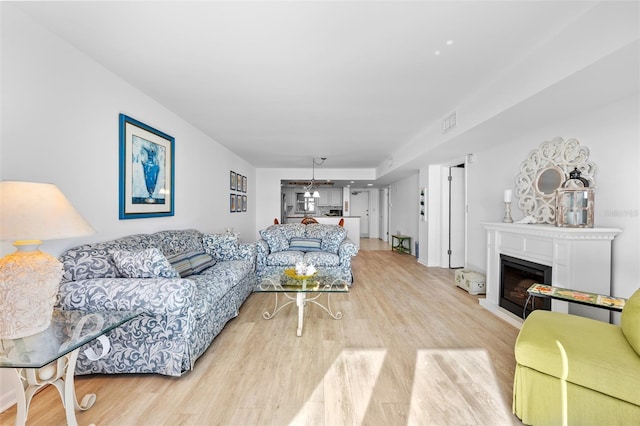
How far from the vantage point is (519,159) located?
3559 millimetres

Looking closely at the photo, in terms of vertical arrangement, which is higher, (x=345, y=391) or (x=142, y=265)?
(x=142, y=265)

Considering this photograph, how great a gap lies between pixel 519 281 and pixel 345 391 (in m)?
2.54

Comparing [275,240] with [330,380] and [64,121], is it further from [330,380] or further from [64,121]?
[64,121]

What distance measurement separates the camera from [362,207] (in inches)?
484

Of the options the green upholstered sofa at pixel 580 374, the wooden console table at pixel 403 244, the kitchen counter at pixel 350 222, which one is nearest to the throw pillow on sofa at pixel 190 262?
the green upholstered sofa at pixel 580 374

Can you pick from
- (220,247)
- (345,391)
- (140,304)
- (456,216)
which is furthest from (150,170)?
(456,216)

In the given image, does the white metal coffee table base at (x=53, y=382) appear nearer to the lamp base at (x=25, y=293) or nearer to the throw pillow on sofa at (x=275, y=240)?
the lamp base at (x=25, y=293)

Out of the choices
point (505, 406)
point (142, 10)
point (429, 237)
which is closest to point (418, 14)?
point (142, 10)

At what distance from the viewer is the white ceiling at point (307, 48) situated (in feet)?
5.84

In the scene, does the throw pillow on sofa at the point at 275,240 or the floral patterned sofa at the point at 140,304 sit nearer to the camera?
the floral patterned sofa at the point at 140,304

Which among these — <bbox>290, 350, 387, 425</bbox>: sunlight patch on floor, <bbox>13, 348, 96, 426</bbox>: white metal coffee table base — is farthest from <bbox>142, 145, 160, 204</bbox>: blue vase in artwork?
<bbox>290, 350, 387, 425</bbox>: sunlight patch on floor

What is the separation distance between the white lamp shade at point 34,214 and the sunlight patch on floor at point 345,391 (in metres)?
1.64

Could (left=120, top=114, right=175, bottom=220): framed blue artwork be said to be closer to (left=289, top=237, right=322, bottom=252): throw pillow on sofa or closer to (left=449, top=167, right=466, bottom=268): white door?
(left=289, top=237, right=322, bottom=252): throw pillow on sofa

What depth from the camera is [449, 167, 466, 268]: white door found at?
5855 millimetres
